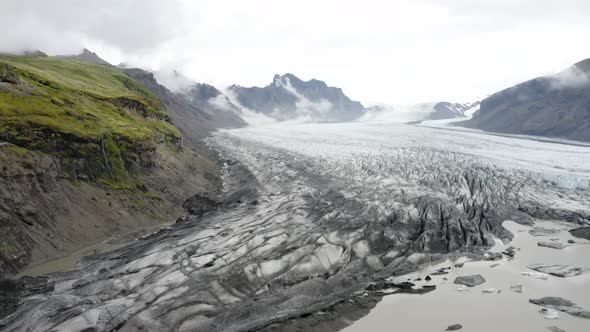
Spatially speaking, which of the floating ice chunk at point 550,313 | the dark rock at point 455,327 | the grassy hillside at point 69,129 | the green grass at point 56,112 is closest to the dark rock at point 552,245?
the floating ice chunk at point 550,313

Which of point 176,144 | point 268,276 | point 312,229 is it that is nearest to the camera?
point 268,276

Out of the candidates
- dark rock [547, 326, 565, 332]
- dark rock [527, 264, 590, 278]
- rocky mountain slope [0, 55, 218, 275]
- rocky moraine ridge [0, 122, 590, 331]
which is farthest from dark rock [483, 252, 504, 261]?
rocky mountain slope [0, 55, 218, 275]

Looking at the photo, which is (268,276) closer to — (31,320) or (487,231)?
(31,320)

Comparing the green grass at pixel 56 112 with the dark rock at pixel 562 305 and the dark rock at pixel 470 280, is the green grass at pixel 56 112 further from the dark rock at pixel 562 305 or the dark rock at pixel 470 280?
the dark rock at pixel 562 305

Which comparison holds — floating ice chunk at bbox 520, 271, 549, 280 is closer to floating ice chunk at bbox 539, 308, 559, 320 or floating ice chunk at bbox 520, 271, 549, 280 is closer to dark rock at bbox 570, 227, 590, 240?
floating ice chunk at bbox 539, 308, 559, 320

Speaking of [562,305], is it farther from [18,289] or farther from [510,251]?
[18,289]

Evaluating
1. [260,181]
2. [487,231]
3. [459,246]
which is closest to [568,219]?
[487,231]
